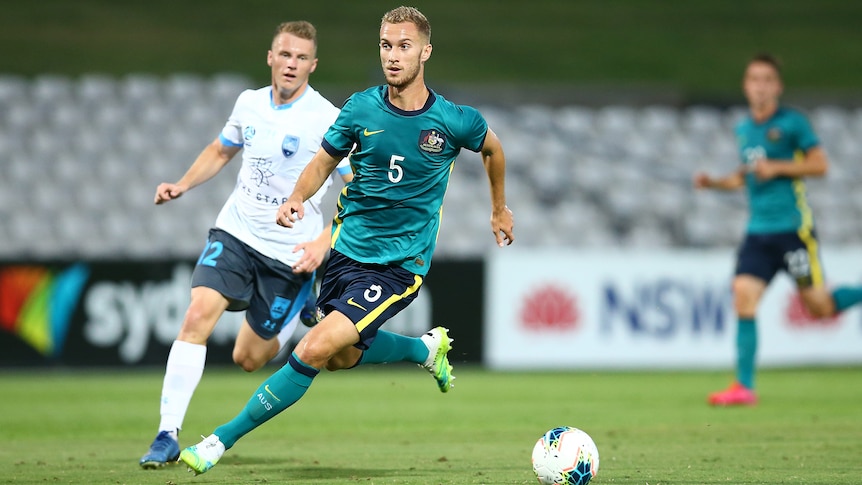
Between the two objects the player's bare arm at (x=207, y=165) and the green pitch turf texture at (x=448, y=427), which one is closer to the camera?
the green pitch turf texture at (x=448, y=427)

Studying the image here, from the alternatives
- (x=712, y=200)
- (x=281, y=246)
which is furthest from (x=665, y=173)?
(x=281, y=246)

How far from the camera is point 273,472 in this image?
20.4ft

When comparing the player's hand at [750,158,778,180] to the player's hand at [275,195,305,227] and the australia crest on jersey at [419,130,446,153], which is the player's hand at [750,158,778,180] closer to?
the australia crest on jersey at [419,130,446,153]

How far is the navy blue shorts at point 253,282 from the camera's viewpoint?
22.6 ft

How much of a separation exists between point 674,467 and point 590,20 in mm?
24141

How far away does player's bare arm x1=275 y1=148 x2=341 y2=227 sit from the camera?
5707 millimetres

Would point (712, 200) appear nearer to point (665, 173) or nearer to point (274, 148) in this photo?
point (665, 173)

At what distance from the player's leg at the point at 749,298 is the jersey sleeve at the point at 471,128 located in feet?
14.6

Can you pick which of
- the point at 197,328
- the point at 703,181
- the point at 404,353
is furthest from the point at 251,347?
the point at 703,181

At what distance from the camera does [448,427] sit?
8727 mm

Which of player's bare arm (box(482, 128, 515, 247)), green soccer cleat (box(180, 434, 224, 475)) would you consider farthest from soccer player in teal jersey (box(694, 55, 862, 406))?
green soccer cleat (box(180, 434, 224, 475))

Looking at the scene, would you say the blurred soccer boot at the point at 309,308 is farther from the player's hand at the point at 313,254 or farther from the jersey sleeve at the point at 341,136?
the jersey sleeve at the point at 341,136

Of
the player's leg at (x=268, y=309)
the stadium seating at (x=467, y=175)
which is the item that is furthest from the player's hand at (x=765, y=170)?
the stadium seating at (x=467, y=175)

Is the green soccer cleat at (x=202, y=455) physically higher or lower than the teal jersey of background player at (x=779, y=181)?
lower
